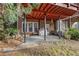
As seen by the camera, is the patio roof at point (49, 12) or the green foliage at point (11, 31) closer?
the green foliage at point (11, 31)

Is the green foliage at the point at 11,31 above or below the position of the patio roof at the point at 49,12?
below

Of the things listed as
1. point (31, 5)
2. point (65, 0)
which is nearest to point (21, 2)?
point (31, 5)

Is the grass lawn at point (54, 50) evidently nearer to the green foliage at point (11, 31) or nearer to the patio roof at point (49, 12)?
the green foliage at point (11, 31)

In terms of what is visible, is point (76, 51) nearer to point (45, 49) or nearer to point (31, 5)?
point (45, 49)

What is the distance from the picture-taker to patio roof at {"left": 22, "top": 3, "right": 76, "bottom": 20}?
8648mm

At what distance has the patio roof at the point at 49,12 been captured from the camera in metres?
8.65

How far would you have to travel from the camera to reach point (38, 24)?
873 centimetres

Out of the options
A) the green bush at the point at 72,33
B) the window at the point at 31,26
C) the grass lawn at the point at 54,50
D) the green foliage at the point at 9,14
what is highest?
the green foliage at the point at 9,14

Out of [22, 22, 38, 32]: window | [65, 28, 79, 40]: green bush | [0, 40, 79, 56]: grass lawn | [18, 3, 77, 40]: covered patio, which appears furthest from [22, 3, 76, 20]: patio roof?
[0, 40, 79, 56]: grass lawn

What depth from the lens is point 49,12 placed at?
28.8 feet

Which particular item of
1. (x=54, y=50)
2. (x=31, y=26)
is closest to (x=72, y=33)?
(x=54, y=50)

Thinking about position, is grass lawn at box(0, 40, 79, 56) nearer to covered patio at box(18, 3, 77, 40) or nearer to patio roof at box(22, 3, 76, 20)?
covered patio at box(18, 3, 77, 40)

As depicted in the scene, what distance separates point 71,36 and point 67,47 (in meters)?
0.19

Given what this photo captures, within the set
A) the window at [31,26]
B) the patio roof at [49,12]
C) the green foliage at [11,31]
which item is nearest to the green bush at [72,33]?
the patio roof at [49,12]
